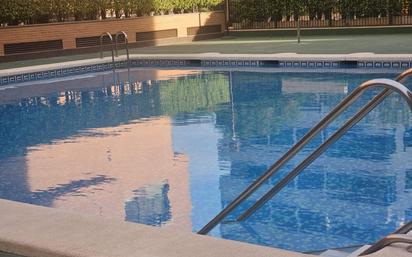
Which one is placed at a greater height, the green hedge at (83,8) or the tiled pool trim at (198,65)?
the green hedge at (83,8)

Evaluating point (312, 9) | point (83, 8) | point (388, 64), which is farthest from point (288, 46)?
point (83, 8)

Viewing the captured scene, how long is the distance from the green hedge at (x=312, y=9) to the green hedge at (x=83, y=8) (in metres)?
0.96

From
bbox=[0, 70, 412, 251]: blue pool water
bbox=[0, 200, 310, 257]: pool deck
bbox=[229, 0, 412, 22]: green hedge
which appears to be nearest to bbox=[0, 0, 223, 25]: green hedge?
bbox=[229, 0, 412, 22]: green hedge

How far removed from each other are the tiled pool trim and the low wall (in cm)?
276

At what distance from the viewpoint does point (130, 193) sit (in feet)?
18.9

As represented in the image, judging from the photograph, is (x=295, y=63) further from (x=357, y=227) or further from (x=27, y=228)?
(x=27, y=228)

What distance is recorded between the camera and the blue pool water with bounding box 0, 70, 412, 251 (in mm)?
4945

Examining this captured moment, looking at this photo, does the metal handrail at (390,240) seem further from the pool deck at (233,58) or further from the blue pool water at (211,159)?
the pool deck at (233,58)

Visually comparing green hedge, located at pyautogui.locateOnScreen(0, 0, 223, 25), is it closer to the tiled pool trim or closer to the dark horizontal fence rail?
the dark horizontal fence rail

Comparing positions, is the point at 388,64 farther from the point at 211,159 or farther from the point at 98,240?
the point at 98,240

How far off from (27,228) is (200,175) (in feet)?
9.40

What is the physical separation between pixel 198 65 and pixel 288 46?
2523 mm

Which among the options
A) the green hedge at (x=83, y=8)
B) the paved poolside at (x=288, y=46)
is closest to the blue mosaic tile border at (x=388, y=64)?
the paved poolside at (x=288, y=46)

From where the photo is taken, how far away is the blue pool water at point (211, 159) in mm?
4945
